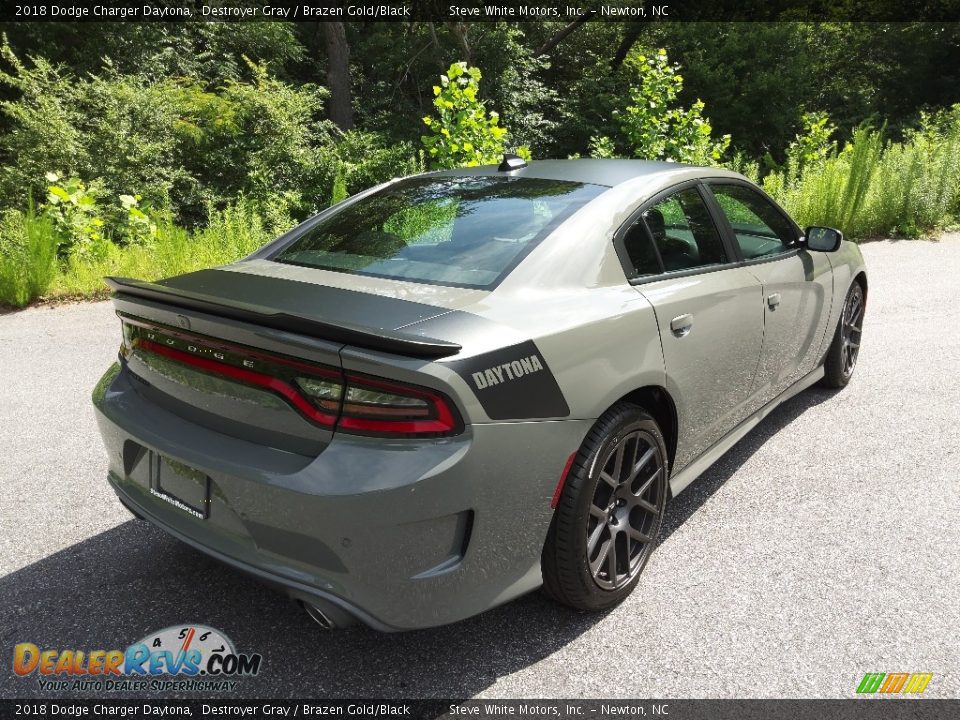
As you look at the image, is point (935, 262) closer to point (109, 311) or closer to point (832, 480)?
point (832, 480)

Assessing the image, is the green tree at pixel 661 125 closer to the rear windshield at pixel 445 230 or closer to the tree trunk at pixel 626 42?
the rear windshield at pixel 445 230

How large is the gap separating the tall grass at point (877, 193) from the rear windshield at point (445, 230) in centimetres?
916

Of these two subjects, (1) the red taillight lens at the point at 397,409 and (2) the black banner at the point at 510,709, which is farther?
(2) the black banner at the point at 510,709

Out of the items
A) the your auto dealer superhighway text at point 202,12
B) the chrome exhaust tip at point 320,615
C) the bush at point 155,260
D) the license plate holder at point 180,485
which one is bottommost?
the bush at point 155,260

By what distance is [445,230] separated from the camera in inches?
114

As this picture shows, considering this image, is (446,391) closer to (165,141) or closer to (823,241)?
(823,241)

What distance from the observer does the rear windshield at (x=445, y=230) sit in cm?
263

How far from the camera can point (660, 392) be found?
2787 millimetres

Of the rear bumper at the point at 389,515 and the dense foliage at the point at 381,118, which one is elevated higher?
the dense foliage at the point at 381,118

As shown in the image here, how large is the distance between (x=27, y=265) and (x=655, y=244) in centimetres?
664

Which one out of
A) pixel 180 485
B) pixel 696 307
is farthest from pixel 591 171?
pixel 180 485

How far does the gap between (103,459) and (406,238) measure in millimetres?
2174

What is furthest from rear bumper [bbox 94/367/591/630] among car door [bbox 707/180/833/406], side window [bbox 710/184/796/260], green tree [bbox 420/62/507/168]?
green tree [bbox 420/62/507/168]

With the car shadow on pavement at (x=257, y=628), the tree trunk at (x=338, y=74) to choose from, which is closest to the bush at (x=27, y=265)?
the car shadow on pavement at (x=257, y=628)
